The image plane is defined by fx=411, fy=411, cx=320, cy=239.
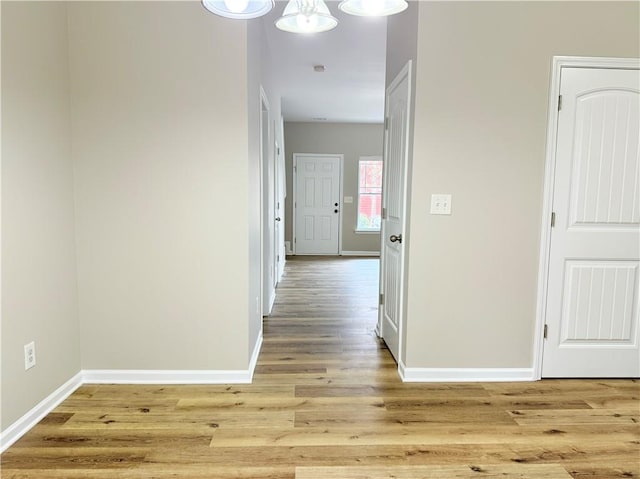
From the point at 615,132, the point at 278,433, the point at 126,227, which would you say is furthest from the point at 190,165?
the point at 615,132

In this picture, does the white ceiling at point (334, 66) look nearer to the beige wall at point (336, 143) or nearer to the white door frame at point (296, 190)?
the beige wall at point (336, 143)

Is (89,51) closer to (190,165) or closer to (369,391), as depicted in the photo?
(190,165)

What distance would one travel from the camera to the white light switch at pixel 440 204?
8.32 ft

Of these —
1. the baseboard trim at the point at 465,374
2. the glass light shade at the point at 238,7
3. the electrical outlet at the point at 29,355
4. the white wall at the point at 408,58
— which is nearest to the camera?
the glass light shade at the point at 238,7

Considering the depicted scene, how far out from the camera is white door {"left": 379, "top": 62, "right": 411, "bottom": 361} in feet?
8.99

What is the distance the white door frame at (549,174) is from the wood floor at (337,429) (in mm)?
316

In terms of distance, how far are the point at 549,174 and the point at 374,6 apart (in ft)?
5.51

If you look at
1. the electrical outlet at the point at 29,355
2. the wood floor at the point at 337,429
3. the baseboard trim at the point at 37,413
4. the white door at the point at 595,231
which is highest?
the white door at the point at 595,231

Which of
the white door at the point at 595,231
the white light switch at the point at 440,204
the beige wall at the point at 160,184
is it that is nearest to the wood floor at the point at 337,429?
the white door at the point at 595,231

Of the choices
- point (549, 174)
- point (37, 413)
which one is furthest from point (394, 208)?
point (37, 413)

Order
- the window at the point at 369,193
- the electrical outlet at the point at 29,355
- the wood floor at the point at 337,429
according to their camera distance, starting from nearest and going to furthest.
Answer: the wood floor at the point at 337,429, the electrical outlet at the point at 29,355, the window at the point at 369,193

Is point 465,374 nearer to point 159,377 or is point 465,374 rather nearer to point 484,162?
point 484,162

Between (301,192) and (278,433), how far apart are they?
6442 millimetres

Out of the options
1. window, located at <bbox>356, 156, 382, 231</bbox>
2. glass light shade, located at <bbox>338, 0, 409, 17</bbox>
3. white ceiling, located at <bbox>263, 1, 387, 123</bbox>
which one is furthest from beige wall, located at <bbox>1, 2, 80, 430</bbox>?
window, located at <bbox>356, 156, 382, 231</bbox>
